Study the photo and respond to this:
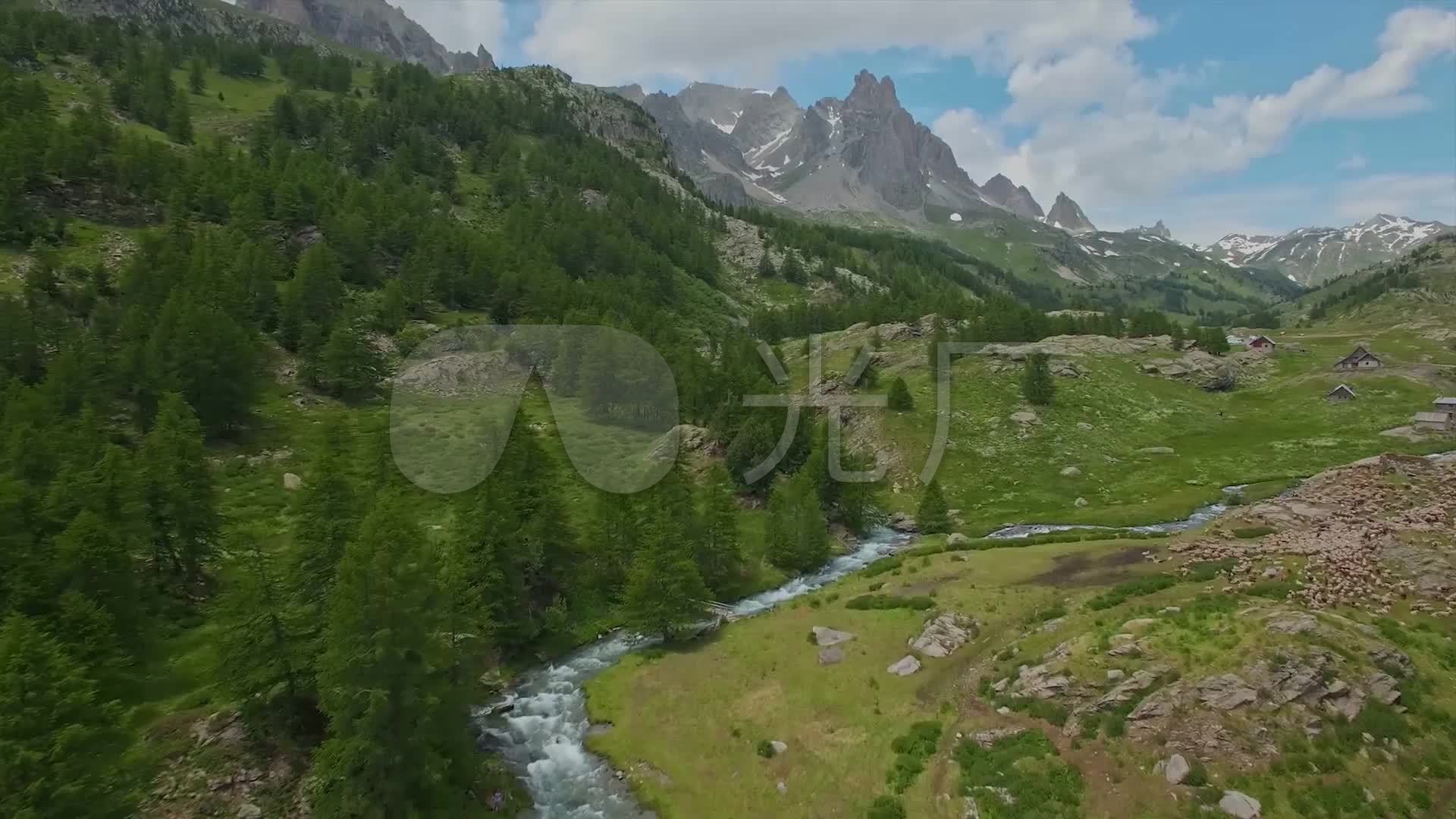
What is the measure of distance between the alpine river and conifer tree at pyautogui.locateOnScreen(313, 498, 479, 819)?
6.59m

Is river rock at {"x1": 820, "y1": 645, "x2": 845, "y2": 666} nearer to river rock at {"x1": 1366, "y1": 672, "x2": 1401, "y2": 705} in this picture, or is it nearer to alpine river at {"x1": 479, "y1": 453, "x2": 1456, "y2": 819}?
alpine river at {"x1": 479, "y1": 453, "x2": 1456, "y2": 819}

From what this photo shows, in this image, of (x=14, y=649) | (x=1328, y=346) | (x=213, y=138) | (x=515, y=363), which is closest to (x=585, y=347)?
(x=515, y=363)

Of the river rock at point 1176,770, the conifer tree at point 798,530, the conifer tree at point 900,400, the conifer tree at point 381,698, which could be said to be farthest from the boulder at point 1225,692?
the conifer tree at point 900,400

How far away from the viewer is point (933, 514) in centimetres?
7788

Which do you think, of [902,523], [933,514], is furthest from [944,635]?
[902,523]

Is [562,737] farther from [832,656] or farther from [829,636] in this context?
[829,636]

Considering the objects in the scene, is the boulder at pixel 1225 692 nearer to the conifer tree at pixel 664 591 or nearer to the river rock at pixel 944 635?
the river rock at pixel 944 635

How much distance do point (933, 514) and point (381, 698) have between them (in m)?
62.3

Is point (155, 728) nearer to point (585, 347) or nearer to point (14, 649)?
point (14, 649)

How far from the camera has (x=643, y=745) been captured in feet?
129

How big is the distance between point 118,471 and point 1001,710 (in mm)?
53696

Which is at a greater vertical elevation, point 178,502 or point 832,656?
point 178,502

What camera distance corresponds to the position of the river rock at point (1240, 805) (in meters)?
25.4

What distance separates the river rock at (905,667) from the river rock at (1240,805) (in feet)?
56.9
